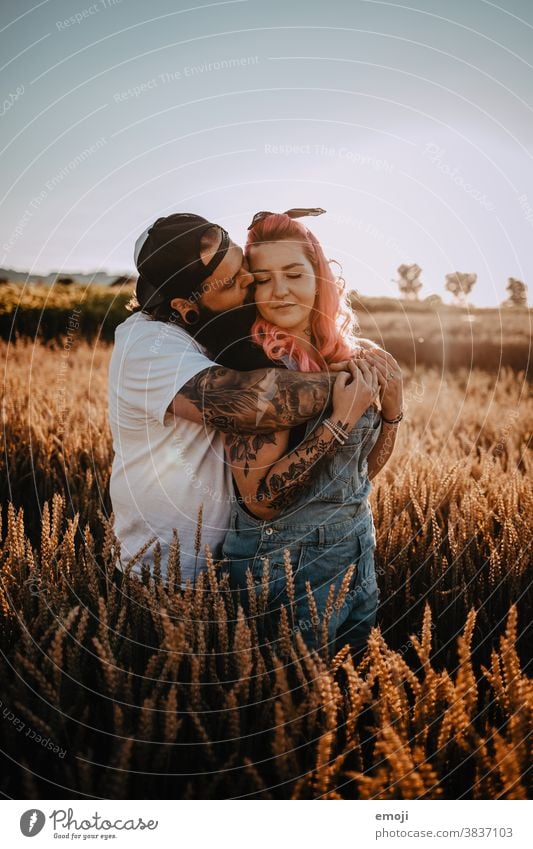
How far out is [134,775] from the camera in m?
1.64

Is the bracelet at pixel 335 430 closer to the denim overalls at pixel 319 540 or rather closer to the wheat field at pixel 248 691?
the denim overalls at pixel 319 540

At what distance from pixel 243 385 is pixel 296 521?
0.56 m

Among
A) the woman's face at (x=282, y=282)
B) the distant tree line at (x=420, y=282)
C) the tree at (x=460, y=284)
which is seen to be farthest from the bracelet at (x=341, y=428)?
the tree at (x=460, y=284)

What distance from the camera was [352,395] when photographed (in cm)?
214

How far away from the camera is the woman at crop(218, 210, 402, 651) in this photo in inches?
83.6

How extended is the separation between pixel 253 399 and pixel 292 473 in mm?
296

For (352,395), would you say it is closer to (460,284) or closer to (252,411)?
(252,411)

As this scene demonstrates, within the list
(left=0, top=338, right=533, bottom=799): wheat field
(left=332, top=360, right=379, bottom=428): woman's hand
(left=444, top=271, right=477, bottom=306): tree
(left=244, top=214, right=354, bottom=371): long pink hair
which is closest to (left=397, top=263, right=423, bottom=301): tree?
(left=444, top=271, right=477, bottom=306): tree

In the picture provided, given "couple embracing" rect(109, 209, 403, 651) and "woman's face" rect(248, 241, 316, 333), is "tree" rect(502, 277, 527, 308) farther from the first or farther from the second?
"woman's face" rect(248, 241, 316, 333)

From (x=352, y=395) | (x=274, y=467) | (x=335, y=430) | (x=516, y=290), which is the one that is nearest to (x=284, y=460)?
(x=274, y=467)

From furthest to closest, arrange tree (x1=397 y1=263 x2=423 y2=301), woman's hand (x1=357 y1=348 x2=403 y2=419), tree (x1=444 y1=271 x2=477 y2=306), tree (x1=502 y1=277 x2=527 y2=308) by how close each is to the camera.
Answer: tree (x1=502 y1=277 x2=527 y2=308)
tree (x1=444 y1=271 x2=477 y2=306)
tree (x1=397 y1=263 x2=423 y2=301)
woman's hand (x1=357 y1=348 x2=403 y2=419)

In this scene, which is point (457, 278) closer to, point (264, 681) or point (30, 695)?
point (264, 681)

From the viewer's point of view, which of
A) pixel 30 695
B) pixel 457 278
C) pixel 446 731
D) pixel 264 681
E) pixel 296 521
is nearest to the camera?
pixel 446 731
